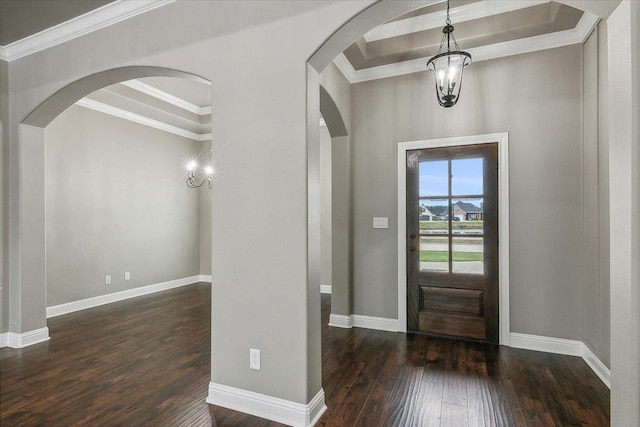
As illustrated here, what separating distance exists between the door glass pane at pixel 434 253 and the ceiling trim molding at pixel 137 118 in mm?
4807

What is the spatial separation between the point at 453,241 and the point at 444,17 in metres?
2.14

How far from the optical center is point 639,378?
1.47m

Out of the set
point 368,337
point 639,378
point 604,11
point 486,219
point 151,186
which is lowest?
point 368,337

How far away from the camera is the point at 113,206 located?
5.15 metres

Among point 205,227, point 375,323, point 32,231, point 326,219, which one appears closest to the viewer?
point 32,231

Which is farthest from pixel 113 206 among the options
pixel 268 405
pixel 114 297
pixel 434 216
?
pixel 434 216

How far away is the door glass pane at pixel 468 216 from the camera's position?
11.2ft

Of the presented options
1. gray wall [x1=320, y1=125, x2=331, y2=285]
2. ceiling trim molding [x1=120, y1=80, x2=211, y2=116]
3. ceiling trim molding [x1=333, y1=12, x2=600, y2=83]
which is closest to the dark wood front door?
ceiling trim molding [x1=333, y1=12, x2=600, y2=83]

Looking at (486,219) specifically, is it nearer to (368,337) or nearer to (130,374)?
(368,337)

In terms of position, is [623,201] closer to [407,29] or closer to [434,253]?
[434,253]

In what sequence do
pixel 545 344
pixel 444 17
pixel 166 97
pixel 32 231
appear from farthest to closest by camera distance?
1. pixel 166 97
2. pixel 32 231
3. pixel 545 344
4. pixel 444 17

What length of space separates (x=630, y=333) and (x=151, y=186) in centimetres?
615

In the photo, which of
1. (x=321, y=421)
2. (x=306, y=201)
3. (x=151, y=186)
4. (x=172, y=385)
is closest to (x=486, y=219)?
(x=306, y=201)

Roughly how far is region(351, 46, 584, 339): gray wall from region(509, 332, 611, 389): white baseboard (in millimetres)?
55
